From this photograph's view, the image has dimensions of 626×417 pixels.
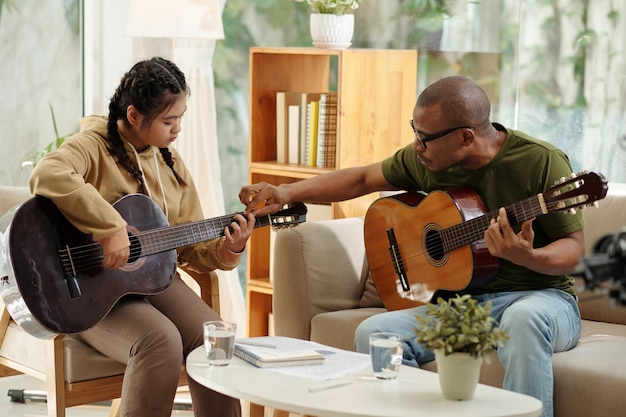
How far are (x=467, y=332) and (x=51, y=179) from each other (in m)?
1.21

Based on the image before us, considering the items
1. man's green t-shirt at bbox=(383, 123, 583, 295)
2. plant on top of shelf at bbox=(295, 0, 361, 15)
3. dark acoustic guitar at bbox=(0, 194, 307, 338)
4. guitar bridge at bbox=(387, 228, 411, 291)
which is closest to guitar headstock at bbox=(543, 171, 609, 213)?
man's green t-shirt at bbox=(383, 123, 583, 295)

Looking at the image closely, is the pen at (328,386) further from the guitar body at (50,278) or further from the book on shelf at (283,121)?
the book on shelf at (283,121)

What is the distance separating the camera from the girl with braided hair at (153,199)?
2600 millimetres

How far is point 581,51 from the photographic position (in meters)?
3.61

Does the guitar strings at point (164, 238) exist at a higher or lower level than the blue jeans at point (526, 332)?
higher

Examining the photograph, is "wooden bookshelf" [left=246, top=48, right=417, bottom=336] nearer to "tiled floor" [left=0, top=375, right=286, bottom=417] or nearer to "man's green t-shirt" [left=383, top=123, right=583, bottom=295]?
"tiled floor" [left=0, top=375, right=286, bottom=417]

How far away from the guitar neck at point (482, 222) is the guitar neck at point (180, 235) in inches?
25.0

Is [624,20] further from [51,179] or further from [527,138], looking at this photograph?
[51,179]

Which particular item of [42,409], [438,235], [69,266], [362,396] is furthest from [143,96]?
[42,409]

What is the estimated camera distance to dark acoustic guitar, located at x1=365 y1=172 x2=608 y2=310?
2.57 meters

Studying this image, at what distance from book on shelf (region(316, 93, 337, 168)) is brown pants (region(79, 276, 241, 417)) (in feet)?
3.27

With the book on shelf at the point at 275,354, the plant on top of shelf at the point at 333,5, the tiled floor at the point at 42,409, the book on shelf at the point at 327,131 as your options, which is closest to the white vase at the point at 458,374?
the book on shelf at the point at 275,354

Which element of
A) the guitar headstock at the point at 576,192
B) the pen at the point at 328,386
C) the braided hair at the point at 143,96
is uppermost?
the braided hair at the point at 143,96

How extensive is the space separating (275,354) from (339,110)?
143 cm
